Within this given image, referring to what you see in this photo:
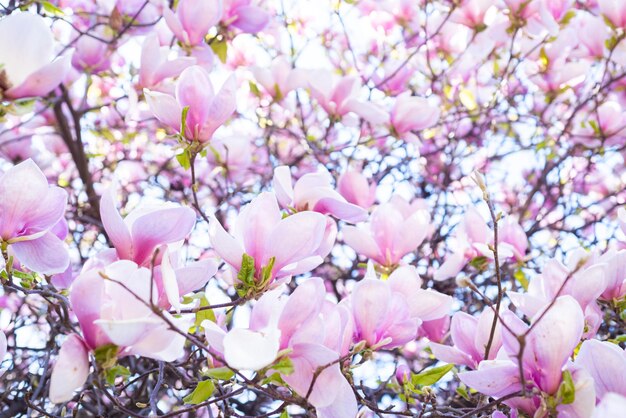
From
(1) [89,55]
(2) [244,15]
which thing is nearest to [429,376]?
(2) [244,15]

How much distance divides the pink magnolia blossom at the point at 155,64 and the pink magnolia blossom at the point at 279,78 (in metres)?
0.45

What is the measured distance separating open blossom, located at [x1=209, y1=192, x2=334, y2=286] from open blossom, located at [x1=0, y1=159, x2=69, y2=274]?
0.70 ft

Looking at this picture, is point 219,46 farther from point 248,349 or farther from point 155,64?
point 248,349

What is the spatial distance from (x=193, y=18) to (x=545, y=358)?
3.18ft

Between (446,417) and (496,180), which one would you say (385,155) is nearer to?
(496,180)

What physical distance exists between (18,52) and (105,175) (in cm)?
161

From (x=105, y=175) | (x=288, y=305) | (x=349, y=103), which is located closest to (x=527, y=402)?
(x=288, y=305)

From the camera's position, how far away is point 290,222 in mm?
803

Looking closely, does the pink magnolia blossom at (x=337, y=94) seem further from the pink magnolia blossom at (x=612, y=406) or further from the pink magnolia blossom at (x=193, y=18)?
the pink magnolia blossom at (x=612, y=406)

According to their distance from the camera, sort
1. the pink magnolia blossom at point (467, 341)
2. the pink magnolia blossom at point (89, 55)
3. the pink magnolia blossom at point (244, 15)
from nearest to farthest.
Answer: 1. the pink magnolia blossom at point (467, 341)
2. the pink magnolia blossom at point (244, 15)
3. the pink magnolia blossom at point (89, 55)

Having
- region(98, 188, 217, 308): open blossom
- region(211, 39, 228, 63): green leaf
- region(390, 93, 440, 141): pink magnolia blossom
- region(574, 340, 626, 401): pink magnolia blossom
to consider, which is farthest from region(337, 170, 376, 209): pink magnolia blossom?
region(574, 340, 626, 401): pink magnolia blossom

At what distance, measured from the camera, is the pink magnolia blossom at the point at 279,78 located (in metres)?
1.68

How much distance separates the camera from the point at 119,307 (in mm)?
657

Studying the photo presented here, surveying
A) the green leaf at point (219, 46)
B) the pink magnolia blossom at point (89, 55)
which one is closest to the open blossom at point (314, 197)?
the green leaf at point (219, 46)
